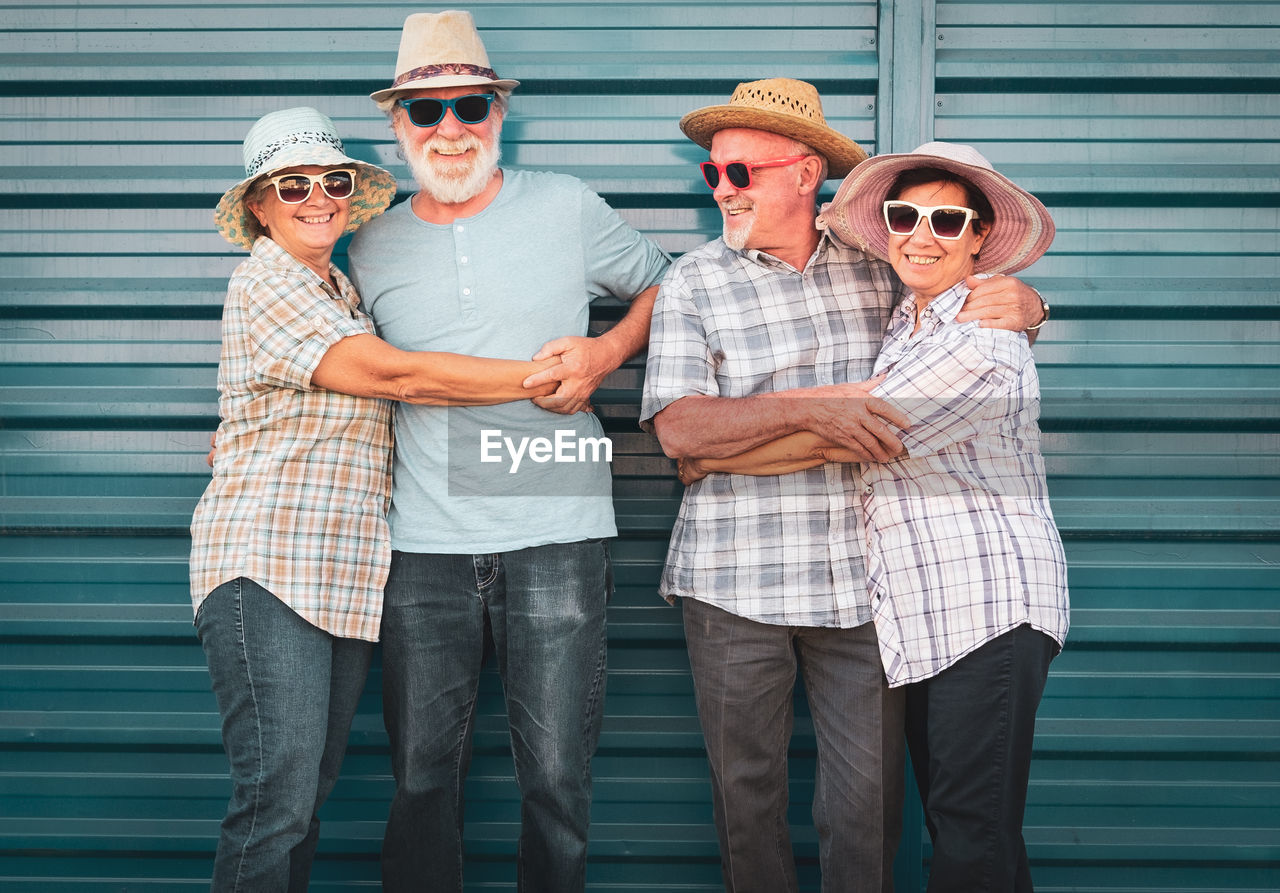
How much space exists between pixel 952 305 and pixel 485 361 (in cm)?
129

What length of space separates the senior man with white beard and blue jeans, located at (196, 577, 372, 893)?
12.0 inches

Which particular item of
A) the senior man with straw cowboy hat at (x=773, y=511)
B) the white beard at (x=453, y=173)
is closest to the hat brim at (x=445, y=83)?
the white beard at (x=453, y=173)

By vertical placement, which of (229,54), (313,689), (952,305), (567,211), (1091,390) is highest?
(229,54)

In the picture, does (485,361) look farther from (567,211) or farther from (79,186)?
(79,186)

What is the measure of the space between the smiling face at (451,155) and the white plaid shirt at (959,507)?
1.33 meters

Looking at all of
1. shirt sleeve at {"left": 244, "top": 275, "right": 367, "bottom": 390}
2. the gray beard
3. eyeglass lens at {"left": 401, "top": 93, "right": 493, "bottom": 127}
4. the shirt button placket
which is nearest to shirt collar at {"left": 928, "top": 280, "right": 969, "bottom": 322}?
the gray beard

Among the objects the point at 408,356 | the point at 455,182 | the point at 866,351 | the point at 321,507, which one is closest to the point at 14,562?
the point at 321,507

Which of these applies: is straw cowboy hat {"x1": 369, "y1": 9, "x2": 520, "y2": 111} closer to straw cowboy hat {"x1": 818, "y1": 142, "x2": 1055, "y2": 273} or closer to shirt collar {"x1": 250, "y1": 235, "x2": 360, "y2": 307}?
shirt collar {"x1": 250, "y1": 235, "x2": 360, "y2": 307}

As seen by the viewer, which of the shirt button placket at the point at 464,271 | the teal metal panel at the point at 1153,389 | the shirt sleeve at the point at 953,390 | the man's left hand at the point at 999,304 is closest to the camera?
the shirt sleeve at the point at 953,390

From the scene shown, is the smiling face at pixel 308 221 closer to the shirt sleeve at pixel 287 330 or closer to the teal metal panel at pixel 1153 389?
the shirt sleeve at pixel 287 330

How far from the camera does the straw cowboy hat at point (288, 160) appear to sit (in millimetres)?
2648

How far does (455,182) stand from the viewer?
2.84 metres

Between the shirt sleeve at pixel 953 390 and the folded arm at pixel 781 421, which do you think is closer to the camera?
the shirt sleeve at pixel 953 390

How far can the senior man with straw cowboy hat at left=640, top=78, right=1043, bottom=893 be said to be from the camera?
2.69 metres
